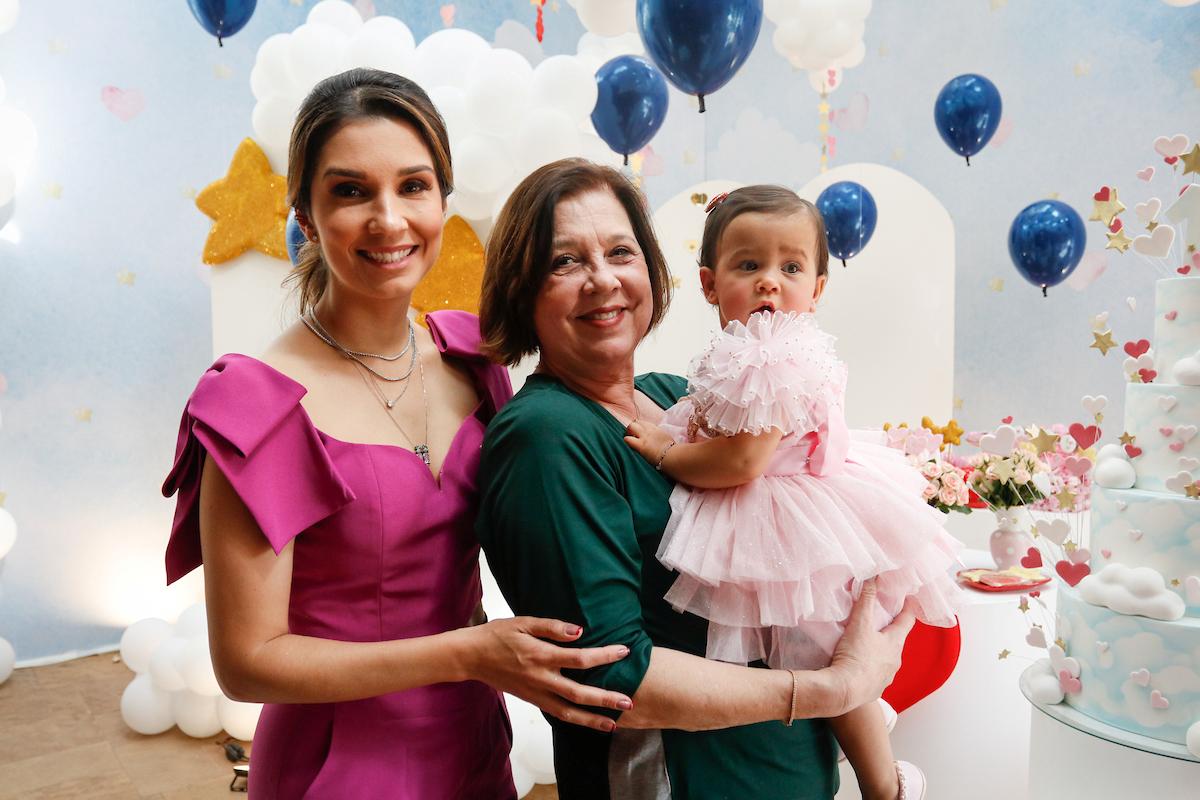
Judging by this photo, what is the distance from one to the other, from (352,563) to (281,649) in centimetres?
17

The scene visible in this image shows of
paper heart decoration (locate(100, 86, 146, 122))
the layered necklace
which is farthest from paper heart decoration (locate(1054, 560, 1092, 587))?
paper heart decoration (locate(100, 86, 146, 122))

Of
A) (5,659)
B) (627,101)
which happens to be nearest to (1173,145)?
(627,101)

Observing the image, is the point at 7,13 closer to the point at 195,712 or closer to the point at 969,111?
the point at 195,712

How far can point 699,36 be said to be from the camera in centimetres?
290

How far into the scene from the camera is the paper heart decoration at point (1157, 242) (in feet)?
6.07

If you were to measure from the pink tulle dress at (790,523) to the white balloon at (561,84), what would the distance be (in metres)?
2.00

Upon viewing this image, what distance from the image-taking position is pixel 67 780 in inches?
134

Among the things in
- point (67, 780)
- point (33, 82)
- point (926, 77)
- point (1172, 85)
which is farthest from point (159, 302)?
point (1172, 85)

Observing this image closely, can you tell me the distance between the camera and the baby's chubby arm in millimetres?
1373

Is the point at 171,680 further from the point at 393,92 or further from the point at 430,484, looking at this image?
the point at 393,92

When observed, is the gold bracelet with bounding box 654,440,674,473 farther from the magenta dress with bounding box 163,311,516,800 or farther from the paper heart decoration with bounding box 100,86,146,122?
the paper heart decoration with bounding box 100,86,146,122

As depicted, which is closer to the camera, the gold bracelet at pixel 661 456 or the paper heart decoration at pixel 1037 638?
the gold bracelet at pixel 661 456

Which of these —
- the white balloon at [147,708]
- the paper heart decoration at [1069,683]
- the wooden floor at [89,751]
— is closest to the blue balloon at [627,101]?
the paper heart decoration at [1069,683]

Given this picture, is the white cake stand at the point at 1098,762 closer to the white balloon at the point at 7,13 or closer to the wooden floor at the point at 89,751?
the wooden floor at the point at 89,751
